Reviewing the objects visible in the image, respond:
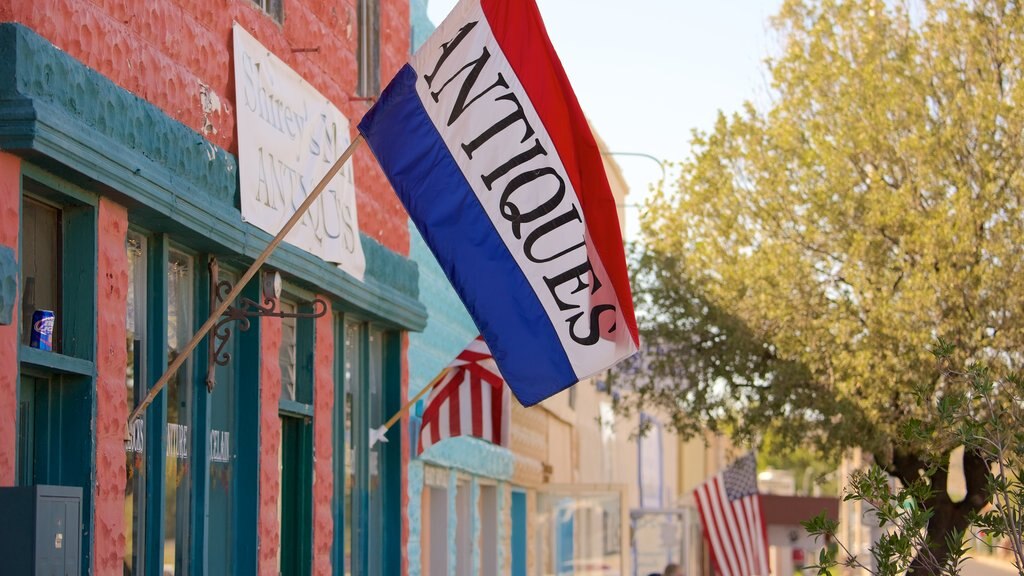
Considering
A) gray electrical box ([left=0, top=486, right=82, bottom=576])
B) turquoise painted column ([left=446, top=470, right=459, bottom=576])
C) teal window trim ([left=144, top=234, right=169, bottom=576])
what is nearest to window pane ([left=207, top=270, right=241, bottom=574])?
teal window trim ([left=144, top=234, right=169, bottom=576])

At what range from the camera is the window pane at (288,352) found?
10.7 m

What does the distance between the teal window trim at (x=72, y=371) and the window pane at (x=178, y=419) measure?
1183mm

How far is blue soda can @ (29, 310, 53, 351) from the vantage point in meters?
7.14

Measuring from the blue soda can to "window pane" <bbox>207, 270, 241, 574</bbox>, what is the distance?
2.19 meters

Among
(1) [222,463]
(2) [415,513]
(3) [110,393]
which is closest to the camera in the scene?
(3) [110,393]

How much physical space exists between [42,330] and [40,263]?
1.19 feet

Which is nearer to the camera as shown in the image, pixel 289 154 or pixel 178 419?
pixel 178 419

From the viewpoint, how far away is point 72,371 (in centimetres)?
736

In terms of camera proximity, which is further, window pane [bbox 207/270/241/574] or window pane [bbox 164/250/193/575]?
window pane [bbox 207/270/241/574]

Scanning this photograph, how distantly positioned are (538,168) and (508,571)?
46.8ft

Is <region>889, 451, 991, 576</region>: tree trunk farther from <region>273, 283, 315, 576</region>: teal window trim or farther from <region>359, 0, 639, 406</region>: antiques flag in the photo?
<region>359, 0, 639, 406</region>: antiques flag

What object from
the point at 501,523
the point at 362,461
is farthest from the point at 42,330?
the point at 501,523

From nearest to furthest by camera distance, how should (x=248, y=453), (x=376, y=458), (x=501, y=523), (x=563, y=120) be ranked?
(x=563, y=120), (x=248, y=453), (x=376, y=458), (x=501, y=523)

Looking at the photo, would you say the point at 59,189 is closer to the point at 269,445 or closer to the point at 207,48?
the point at 207,48
